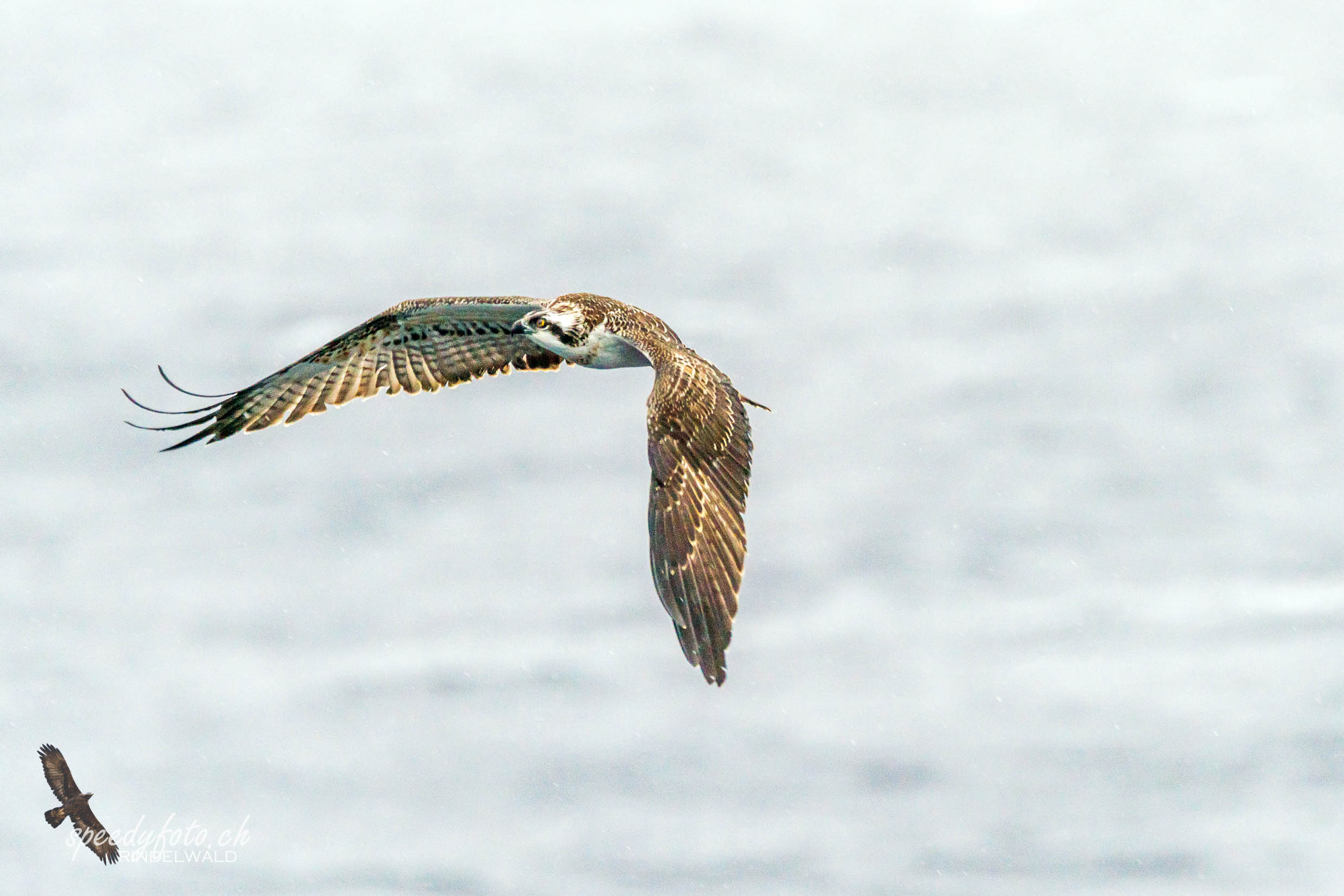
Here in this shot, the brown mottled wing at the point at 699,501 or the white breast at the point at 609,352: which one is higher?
the white breast at the point at 609,352

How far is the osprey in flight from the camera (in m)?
12.6

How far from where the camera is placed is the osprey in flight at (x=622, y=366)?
12.6 meters

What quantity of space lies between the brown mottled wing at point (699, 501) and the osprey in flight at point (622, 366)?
1cm

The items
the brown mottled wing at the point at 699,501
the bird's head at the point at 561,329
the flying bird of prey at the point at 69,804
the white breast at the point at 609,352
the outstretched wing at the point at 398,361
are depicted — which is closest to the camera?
the brown mottled wing at the point at 699,501

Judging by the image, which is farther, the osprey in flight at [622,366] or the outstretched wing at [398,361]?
the outstretched wing at [398,361]

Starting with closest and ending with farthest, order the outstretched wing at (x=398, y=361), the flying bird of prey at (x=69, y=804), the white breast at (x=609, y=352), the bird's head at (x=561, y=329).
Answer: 1. the white breast at (x=609, y=352)
2. the bird's head at (x=561, y=329)
3. the outstretched wing at (x=398, y=361)
4. the flying bird of prey at (x=69, y=804)

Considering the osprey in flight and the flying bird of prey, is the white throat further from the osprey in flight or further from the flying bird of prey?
the flying bird of prey

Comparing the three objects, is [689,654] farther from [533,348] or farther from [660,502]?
[533,348]

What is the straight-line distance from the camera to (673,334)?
679 inches

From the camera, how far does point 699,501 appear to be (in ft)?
43.8

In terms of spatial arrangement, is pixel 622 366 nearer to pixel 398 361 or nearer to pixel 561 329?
pixel 561 329

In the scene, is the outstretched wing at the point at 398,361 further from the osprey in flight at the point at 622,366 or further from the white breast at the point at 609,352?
the white breast at the point at 609,352

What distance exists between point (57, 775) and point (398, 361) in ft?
40.4

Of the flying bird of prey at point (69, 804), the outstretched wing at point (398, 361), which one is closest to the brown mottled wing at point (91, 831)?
the flying bird of prey at point (69, 804)
